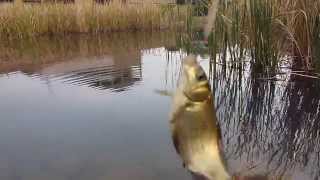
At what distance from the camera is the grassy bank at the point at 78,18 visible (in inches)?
453

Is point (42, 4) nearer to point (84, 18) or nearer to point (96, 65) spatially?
point (84, 18)

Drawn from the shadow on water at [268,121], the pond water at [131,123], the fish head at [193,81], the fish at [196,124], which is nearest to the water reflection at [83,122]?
the pond water at [131,123]

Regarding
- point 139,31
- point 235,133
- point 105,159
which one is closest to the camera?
point 105,159

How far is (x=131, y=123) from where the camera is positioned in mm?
4332

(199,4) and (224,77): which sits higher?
(199,4)

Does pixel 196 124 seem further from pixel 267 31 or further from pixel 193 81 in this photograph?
pixel 267 31

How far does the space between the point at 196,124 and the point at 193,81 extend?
0.15 m

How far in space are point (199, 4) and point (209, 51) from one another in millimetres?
1245

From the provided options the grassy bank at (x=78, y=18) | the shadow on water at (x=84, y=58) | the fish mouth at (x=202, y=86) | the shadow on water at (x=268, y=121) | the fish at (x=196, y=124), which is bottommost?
the shadow on water at (x=268, y=121)

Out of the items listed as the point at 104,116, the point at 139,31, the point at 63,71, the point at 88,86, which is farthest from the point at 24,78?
the point at 139,31

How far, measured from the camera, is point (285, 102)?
5008 mm

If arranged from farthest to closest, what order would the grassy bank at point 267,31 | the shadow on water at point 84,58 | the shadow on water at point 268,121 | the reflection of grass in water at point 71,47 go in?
the reflection of grass in water at point 71,47 → the shadow on water at point 84,58 → the grassy bank at point 267,31 → the shadow on water at point 268,121

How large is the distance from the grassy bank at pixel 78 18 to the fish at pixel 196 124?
391 inches

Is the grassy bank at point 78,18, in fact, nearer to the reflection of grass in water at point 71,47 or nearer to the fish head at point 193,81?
the reflection of grass in water at point 71,47
